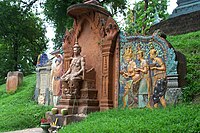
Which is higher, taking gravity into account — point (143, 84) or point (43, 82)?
point (43, 82)

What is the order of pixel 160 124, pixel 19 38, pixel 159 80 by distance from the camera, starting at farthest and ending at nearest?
pixel 19 38, pixel 159 80, pixel 160 124

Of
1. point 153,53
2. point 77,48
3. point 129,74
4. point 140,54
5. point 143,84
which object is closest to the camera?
point 153,53

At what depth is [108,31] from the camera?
903 centimetres

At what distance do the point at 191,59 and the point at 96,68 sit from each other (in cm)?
349

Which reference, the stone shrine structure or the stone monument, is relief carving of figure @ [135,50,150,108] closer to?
the stone shrine structure

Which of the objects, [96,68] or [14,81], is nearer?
[96,68]

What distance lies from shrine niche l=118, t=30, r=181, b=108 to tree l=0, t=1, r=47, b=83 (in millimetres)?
11199

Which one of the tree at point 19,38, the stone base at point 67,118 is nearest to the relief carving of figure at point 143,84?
the stone base at point 67,118

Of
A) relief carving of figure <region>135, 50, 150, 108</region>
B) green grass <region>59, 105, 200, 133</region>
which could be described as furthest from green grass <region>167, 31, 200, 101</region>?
green grass <region>59, 105, 200, 133</region>

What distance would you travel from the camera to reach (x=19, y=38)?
21.8m

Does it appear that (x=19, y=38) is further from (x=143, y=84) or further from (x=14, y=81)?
(x=143, y=84)

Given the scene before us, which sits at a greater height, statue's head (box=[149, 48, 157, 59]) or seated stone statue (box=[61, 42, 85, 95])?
statue's head (box=[149, 48, 157, 59])

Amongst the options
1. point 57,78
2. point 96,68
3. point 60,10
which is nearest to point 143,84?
point 96,68

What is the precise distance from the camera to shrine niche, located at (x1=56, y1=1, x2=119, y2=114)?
8.77 meters
